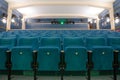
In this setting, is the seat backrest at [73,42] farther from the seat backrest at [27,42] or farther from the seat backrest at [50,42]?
the seat backrest at [27,42]

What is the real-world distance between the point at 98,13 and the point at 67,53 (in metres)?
16.4

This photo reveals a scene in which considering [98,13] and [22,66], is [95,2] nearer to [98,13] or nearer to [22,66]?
[98,13]

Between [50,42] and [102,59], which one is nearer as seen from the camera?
[102,59]

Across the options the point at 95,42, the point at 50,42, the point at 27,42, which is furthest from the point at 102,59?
the point at 27,42

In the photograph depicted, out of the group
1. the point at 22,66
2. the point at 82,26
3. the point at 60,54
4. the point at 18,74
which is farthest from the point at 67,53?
the point at 82,26

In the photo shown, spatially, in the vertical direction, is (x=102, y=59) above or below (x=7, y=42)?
below

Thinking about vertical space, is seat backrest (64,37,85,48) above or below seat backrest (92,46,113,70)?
above

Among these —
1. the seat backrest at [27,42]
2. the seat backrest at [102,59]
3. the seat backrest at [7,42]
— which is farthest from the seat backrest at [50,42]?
the seat backrest at [102,59]

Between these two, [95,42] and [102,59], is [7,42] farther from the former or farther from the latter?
[102,59]

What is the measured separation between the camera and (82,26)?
72.2ft

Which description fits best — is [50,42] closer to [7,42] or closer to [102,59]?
[7,42]

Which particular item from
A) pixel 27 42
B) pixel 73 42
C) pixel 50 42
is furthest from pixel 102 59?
pixel 27 42

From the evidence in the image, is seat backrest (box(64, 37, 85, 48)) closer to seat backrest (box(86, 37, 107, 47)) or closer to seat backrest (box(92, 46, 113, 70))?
seat backrest (box(86, 37, 107, 47))

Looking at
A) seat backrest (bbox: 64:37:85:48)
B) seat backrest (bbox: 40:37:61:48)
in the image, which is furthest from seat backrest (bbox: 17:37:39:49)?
seat backrest (bbox: 64:37:85:48)
